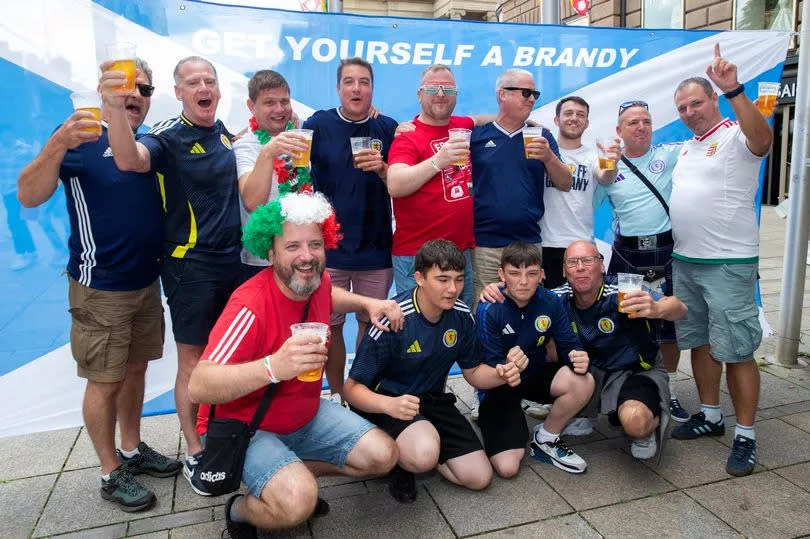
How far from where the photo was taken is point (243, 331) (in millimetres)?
2406

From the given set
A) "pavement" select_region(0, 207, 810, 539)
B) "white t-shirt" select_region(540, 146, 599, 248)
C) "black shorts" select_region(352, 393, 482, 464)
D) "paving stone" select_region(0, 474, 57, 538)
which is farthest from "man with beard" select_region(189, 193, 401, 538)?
"white t-shirt" select_region(540, 146, 599, 248)

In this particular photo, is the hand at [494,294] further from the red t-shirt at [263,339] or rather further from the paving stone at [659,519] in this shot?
the paving stone at [659,519]

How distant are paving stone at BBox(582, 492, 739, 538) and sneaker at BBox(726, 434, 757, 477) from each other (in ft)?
1.36

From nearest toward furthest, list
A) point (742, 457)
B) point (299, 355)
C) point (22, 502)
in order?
point (299, 355), point (22, 502), point (742, 457)

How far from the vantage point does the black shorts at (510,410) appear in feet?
10.8

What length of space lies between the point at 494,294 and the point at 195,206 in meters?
1.70

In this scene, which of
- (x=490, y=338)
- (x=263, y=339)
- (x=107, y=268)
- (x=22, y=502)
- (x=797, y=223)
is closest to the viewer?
(x=263, y=339)

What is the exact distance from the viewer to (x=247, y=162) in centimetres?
310

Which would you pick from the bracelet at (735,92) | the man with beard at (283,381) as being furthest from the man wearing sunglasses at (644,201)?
the man with beard at (283,381)

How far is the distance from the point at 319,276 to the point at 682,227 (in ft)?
7.44

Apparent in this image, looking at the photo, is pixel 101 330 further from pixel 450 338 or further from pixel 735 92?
pixel 735 92

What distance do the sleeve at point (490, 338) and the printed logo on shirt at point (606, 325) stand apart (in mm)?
619

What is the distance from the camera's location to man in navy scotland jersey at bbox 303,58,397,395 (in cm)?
354

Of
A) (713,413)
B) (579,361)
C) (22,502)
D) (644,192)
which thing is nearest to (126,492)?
(22,502)
